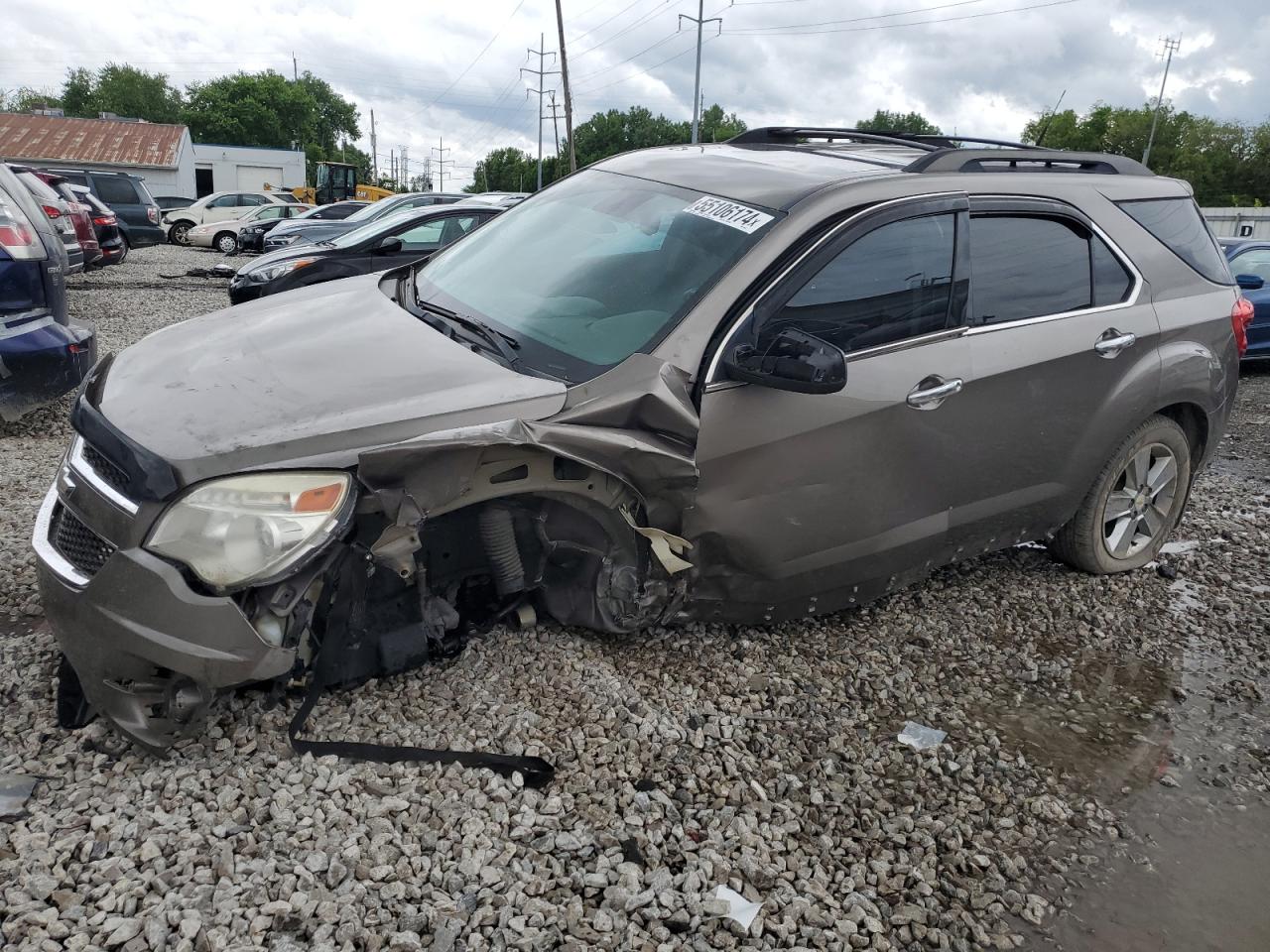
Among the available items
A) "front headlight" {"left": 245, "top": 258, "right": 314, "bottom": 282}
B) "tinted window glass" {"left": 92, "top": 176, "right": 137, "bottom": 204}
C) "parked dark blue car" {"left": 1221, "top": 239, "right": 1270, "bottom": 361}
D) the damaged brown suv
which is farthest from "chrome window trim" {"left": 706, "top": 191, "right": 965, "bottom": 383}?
"tinted window glass" {"left": 92, "top": 176, "right": 137, "bottom": 204}

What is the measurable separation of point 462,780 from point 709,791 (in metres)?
0.72

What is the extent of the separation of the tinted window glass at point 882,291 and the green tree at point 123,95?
103 metres

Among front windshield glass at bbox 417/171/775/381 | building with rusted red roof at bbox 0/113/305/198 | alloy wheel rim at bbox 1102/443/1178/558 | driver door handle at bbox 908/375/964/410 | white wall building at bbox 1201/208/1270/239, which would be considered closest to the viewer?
front windshield glass at bbox 417/171/775/381

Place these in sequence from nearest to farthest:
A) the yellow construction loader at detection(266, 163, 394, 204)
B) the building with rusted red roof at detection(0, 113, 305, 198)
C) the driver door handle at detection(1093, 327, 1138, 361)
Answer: the driver door handle at detection(1093, 327, 1138, 361) → the yellow construction loader at detection(266, 163, 394, 204) → the building with rusted red roof at detection(0, 113, 305, 198)

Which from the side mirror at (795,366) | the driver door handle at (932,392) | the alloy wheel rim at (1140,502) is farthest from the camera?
the alloy wheel rim at (1140,502)

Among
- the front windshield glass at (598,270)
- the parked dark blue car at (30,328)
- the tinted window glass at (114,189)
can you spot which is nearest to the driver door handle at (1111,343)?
the front windshield glass at (598,270)

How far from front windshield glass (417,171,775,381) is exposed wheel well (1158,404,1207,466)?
2.47 meters

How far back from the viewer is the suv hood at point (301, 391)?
8.50 ft

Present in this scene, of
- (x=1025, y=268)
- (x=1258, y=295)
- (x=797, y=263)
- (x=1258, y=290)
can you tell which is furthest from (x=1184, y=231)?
(x=1258, y=290)

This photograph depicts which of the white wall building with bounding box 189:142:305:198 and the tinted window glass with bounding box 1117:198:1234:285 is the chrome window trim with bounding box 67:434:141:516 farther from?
the white wall building with bounding box 189:142:305:198

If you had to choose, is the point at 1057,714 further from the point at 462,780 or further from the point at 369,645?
the point at 369,645

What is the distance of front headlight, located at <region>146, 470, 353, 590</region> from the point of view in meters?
2.50

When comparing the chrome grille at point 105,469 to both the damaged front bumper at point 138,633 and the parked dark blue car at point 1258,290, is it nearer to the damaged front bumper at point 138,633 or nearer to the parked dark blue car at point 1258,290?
the damaged front bumper at point 138,633

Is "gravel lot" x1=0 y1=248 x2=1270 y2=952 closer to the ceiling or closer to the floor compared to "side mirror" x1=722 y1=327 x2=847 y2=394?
closer to the floor
